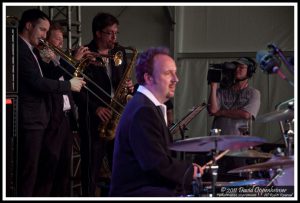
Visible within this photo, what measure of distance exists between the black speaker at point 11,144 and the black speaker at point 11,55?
0.09 meters

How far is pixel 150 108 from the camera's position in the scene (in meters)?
3.31

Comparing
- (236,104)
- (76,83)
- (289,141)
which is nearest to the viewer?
(289,141)

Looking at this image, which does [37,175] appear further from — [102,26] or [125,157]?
→ [125,157]

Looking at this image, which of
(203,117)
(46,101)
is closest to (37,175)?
(46,101)

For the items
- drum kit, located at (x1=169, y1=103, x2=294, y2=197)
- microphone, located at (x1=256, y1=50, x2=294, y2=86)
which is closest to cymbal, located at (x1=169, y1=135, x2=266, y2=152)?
drum kit, located at (x1=169, y1=103, x2=294, y2=197)

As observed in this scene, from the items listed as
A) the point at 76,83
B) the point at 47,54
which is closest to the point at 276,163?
the point at 76,83

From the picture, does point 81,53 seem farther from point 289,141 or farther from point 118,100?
point 289,141

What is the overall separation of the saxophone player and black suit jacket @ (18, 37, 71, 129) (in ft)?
1.92

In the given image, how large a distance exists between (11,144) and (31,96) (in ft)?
1.76

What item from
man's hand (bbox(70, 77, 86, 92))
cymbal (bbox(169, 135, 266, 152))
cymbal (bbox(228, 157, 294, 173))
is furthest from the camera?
man's hand (bbox(70, 77, 86, 92))

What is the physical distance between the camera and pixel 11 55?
4449mm

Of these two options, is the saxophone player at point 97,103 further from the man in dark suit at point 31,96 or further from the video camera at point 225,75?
the video camera at point 225,75

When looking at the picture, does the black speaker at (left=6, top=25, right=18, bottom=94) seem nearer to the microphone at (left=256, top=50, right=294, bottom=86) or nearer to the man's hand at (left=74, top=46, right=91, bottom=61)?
the man's hand at (left=74, top=46, right=91, bottom=61)

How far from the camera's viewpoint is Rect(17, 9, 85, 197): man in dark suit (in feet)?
15.4
